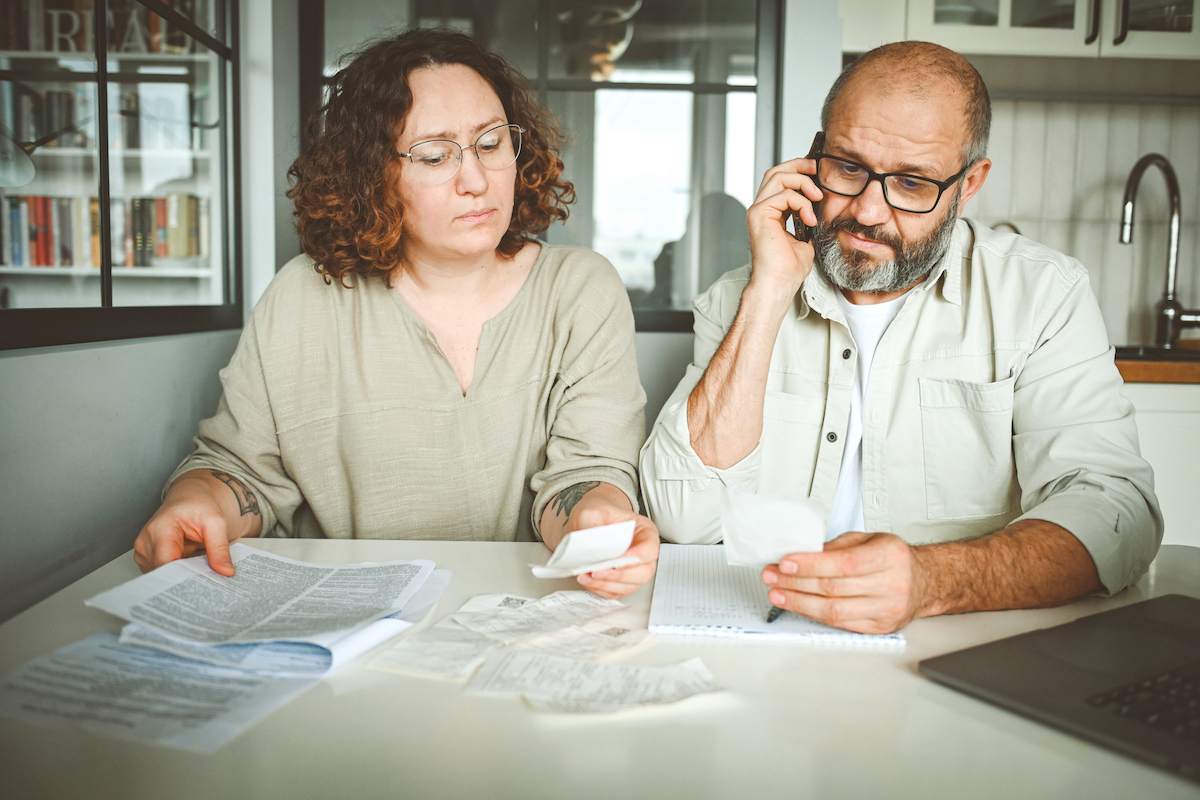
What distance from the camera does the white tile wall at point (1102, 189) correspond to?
2973 millimetres

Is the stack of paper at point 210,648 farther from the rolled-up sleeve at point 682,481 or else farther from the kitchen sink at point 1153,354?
the kitchen sink at point 1153,354

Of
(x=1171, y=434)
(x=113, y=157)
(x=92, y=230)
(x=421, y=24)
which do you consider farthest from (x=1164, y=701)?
(x=113, y=157)

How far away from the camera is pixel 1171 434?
7.70 ft

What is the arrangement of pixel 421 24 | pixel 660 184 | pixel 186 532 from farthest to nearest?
pixel 660 184 → pixel 421 24 → pixel 186 532

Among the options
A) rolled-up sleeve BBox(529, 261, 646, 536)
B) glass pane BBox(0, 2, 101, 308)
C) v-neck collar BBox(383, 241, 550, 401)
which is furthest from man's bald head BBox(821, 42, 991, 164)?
glass pane BBox(0, 2, 101, 308)

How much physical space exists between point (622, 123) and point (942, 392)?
168cm

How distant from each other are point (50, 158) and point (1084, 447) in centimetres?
367

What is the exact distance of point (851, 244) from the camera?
1465mm

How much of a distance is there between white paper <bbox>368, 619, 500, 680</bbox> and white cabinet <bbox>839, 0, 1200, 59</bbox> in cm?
224

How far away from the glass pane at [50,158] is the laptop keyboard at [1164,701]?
3479 millimetres

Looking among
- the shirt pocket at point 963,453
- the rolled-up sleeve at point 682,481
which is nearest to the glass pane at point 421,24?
the rolled-up sleeve at point 682,481

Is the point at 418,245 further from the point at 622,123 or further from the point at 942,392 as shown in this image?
the point at 622,123

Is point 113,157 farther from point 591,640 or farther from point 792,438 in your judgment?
point 591,640

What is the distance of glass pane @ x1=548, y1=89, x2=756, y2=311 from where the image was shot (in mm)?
2633
